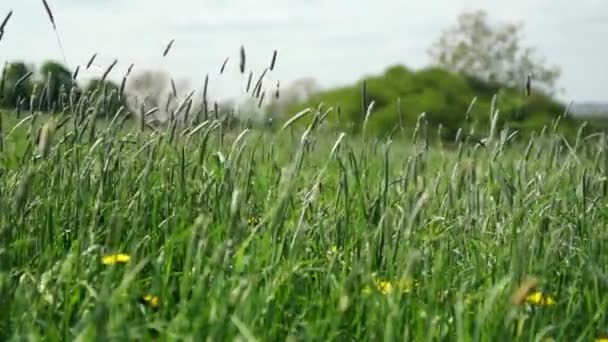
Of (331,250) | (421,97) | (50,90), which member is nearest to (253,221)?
(331,250)

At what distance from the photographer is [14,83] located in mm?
3037

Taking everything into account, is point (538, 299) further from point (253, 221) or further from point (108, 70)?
point (108, 70)

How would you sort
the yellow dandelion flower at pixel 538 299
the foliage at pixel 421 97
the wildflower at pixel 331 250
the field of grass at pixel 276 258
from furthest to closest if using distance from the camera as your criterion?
the foliage at pixel 421 97 → the wildflower at pixel 331 250 → the yellow dandelion flower at pixel 538 299 → the field of grass at pixel 276 258

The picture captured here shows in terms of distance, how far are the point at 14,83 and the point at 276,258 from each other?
4.16 feet

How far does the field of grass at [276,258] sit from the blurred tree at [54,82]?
0.18m

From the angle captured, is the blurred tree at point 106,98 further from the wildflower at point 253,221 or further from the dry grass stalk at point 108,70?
the wildflower at point 253,221

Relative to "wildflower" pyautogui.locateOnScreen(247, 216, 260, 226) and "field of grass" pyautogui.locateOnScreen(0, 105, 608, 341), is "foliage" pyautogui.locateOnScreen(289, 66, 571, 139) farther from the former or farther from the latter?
"field of grass" pyautogui.locateOnScreen(0, 105, 608, 341)

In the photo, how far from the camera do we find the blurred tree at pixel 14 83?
2.62m

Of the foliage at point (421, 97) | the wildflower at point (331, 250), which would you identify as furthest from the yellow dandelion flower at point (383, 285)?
the foliage at point (421, 97)

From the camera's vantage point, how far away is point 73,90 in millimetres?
2885

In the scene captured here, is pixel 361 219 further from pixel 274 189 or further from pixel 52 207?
pixel 52 207

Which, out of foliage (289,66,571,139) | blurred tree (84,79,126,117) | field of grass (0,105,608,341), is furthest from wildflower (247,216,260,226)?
foliage (289,66,571,139)

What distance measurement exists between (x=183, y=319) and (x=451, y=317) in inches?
26.1

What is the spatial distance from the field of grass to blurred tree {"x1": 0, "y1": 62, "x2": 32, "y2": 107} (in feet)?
0.52
